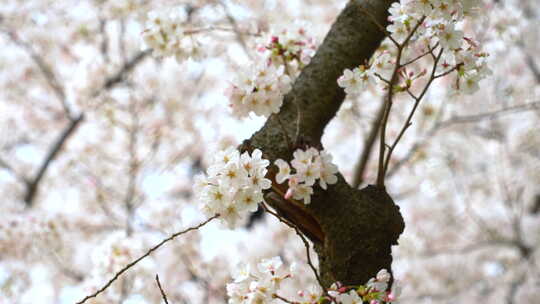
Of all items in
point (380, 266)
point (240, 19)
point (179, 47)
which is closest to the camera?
point (380, 266)

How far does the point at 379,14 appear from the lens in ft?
6.30

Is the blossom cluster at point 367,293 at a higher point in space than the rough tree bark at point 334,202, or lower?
lower

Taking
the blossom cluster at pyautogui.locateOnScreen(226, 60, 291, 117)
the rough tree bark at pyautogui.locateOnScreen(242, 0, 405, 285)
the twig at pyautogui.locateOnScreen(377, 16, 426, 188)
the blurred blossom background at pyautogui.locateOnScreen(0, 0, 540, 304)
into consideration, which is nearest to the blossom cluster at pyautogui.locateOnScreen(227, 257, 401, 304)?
the rough tree bark at pyautogui.locateOnScreen(242, 0, 405, 285)

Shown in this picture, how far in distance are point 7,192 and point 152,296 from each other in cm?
460

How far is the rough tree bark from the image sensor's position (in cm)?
158

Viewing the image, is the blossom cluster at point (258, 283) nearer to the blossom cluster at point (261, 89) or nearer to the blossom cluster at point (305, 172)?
the blossom cluster at point (305, 172)

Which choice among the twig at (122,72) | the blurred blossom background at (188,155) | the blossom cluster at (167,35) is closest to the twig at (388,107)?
the blossom cluster at (167,35)

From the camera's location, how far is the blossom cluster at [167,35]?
231 centimetres

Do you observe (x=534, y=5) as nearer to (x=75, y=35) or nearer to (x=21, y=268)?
(x=75, y=35)

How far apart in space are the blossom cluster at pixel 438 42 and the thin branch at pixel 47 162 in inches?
244

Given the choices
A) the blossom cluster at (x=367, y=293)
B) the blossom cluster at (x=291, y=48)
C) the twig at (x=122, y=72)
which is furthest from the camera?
the twig at (x=122, y=72)

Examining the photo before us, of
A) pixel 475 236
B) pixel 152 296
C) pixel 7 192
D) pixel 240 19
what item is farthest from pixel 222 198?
pixel 475 236

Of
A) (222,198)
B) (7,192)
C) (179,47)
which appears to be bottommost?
(222,198)

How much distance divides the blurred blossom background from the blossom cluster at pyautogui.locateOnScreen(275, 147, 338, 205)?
2.53 metres
